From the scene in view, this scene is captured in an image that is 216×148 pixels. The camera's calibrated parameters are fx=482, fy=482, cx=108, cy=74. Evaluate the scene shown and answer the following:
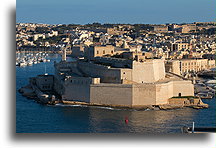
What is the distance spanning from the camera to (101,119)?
30.0 ft

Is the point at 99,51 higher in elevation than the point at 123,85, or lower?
higher

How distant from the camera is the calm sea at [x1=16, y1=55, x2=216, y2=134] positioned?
803 centimetres

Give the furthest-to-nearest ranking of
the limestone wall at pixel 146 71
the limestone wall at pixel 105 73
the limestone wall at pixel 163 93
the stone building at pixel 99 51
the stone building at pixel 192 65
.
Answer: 1. the stone building at pixel 192 65
2. the stone building at pixel 99 51
3. the limestone wall at pixel 146 71
4. the limestone wall at pixel 105 73
5. the limestone wall at pixel 163 93

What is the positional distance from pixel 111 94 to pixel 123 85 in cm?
34

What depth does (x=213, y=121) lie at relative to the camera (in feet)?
30.3

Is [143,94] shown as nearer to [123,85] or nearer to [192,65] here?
[123,85]

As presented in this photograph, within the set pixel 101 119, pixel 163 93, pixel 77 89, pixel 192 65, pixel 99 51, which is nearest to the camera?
pixel 101 119

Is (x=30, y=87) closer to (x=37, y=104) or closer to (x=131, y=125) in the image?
(x=37, y=104)

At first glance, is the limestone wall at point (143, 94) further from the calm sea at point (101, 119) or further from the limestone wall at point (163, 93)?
the calm sea at point (101, 119)

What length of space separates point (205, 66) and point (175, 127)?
44.1 ft

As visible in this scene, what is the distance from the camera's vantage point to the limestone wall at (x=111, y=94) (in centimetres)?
1072

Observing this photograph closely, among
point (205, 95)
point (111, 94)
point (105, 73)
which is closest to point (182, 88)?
point (205, 95)

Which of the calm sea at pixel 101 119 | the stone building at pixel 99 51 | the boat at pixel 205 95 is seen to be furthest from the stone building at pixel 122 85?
the boat at pixel 205 95

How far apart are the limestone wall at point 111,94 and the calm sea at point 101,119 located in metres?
0.33
